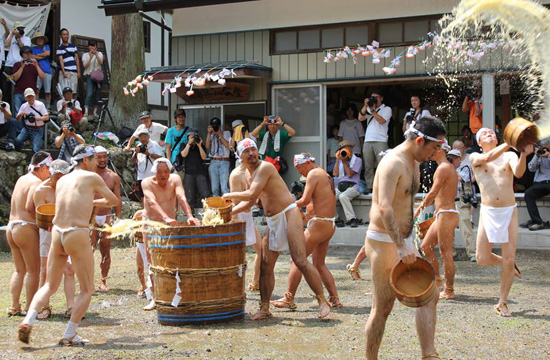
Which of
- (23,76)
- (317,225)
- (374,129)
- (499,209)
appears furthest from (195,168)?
(499,209)

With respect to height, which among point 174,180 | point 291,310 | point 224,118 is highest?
point 224,118

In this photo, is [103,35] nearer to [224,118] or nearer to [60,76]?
[60,76]

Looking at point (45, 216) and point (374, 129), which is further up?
point (374, 129)

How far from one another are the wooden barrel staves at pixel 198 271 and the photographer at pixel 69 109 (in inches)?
475

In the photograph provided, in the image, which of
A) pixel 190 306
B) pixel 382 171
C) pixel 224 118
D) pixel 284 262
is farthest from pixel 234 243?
pixel 224 118

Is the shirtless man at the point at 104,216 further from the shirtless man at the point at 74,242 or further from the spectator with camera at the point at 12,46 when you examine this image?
the spectator with camera at the point at 12,46

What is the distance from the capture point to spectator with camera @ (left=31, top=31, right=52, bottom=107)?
19.0 meters

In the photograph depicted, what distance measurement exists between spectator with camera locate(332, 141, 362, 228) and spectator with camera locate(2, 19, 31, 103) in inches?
327

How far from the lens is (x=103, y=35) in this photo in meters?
25.4

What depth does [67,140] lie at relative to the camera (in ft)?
57.1

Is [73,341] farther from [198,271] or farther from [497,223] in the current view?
[497,223]

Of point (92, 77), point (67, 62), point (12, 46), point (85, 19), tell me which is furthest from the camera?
point (85, 19)

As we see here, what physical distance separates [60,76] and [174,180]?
494 inches

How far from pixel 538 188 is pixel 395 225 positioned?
31.2 ft
